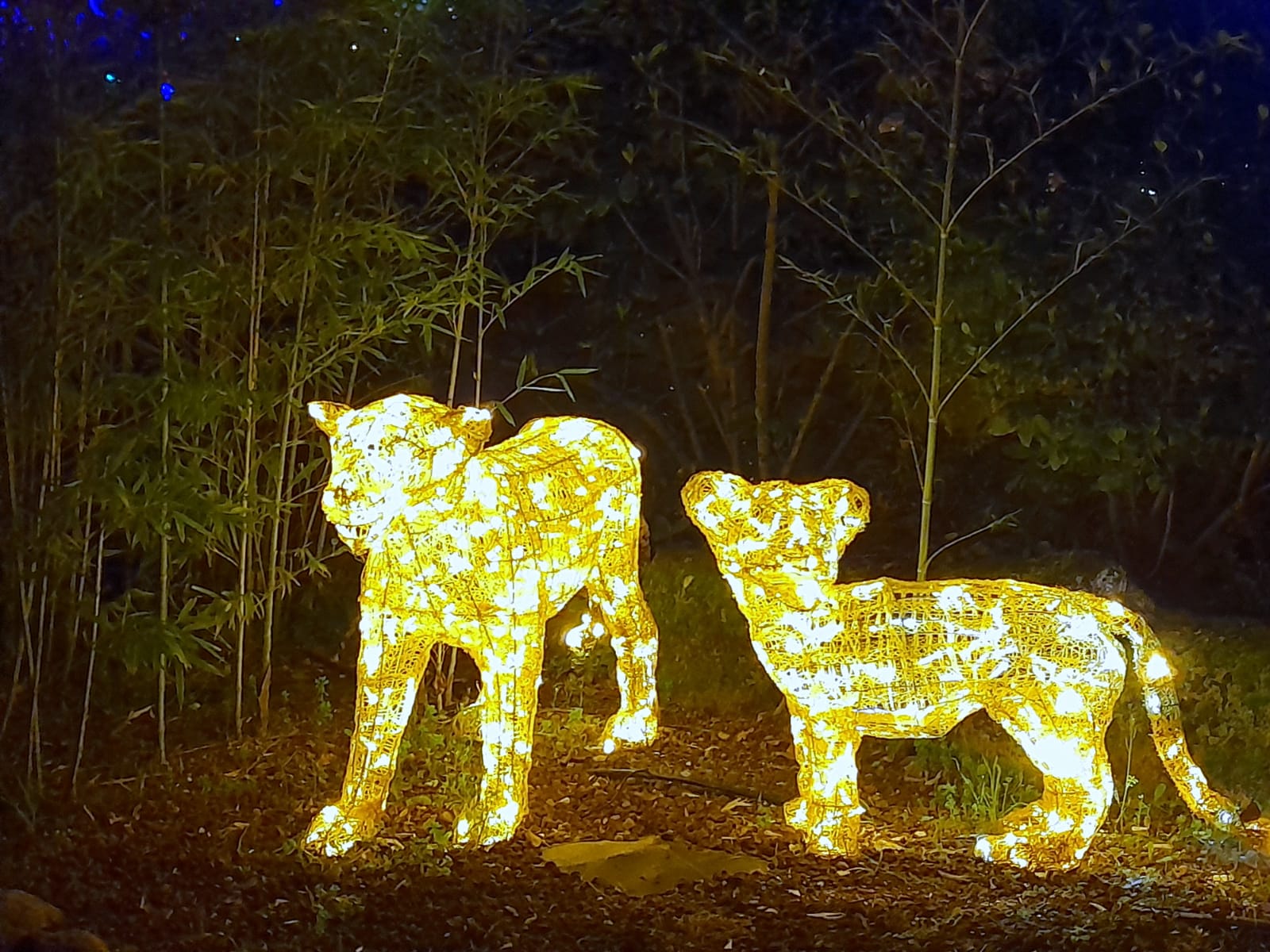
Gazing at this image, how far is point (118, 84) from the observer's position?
392 cm

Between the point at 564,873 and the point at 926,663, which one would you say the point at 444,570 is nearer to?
the point at 564,873

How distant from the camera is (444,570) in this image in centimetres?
339

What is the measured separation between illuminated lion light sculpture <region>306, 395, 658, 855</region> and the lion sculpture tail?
1.51 meters

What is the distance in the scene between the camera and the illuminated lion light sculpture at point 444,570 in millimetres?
3207

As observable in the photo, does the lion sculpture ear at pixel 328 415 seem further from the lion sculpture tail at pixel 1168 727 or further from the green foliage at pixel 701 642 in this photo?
the green foliage at pixel 701 642

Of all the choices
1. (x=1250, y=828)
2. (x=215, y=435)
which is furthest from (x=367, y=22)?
(x=1250, y=828)

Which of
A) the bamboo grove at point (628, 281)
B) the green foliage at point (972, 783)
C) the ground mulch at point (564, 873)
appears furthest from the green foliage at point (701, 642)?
the green foliage at point (972, 783)

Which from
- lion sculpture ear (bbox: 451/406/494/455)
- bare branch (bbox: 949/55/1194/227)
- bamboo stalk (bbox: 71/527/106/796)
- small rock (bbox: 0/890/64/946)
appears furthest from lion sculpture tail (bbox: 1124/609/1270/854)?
bamboo stalk (bbox: 71/527/106/796)

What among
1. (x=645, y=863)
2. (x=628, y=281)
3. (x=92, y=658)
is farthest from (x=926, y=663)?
(x=628, y=281)

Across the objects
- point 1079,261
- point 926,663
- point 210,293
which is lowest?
point 926,663

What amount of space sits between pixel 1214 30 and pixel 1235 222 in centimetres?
71

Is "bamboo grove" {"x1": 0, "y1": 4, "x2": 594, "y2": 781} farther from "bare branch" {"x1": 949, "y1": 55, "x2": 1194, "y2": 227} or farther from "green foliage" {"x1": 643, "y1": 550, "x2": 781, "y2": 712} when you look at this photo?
"green foliage" {"x1": 643, "y1": 550, "x2": 781, "y2": 712}

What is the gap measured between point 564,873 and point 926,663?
3.45 feet

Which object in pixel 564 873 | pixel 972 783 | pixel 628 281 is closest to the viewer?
pixel 564 873
